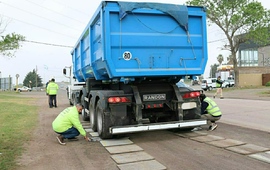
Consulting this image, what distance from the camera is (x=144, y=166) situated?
4.98m

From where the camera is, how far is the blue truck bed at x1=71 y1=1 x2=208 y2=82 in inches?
267

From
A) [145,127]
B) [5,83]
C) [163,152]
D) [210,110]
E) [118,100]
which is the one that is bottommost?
[163,152]

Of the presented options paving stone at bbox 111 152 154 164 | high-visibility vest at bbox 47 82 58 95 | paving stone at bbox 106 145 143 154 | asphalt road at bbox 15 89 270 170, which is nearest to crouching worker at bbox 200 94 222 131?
asphalt road at bbox 15 89 270 170

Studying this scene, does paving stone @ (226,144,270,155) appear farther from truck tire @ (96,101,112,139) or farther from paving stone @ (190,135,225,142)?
truck tire @ (96,101,112,139)

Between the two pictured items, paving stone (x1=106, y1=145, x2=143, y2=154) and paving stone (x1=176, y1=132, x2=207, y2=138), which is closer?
paving stone (x1=106, y1=145, x2=143, y2=154)

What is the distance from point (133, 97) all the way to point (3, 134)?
392cm

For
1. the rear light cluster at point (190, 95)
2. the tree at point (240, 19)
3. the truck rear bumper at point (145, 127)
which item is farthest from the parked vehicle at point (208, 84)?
the truck rear bumper at point (145, 127)

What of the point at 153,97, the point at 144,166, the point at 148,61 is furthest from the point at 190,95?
the point at 144,166

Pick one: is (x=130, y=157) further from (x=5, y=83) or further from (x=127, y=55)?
(x=5, y=83)

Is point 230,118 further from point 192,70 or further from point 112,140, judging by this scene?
point 112,140

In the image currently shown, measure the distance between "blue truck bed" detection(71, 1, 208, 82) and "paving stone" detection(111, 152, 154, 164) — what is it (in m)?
1.88

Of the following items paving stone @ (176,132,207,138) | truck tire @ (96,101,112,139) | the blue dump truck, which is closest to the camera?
the blue dump truck

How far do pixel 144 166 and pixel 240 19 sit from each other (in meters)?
29.3

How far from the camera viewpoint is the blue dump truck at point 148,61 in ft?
22.4
